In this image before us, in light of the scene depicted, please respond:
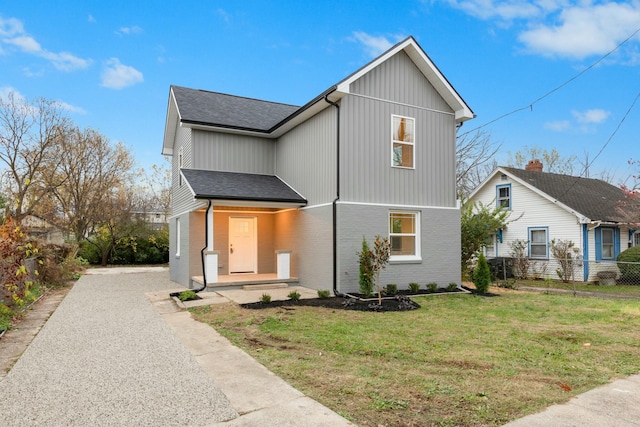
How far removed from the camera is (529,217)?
20.4 m

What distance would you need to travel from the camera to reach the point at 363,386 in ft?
14.8

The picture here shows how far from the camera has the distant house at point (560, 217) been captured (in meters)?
18.3

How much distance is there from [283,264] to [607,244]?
15.5 metres

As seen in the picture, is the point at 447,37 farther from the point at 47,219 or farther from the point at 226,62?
the point at 47,219

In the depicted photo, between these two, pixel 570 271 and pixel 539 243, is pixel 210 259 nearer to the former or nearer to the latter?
pixel 570 271

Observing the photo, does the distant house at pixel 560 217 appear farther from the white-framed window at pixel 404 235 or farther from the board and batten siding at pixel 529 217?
the white-framed window at pixel 404 235

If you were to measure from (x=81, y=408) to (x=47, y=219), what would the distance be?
28081 mm

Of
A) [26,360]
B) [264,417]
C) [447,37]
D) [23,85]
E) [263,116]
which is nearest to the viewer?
[264,417]

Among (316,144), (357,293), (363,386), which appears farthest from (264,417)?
(316,144)

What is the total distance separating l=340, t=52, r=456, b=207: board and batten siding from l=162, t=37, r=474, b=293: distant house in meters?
0.03

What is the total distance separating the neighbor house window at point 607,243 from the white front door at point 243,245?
51.4 feet

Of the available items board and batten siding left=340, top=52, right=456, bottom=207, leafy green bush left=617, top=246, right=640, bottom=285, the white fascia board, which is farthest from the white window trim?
leafy green bush left=617, top=246, right=640, bottom=285

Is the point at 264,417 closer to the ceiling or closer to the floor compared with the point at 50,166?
closer to the floor

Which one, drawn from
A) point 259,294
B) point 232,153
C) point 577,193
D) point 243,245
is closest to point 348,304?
point 259,294
